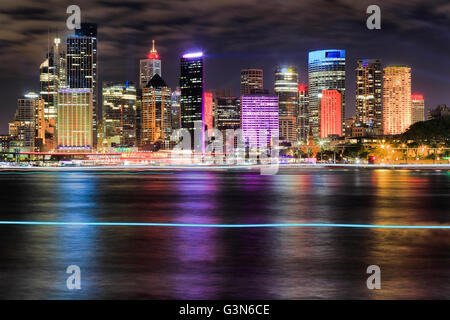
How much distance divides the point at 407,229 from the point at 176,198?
1057 cm

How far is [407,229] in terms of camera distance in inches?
480

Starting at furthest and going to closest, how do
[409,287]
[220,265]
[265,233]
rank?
[265,233] → [220,265] → [409,287]

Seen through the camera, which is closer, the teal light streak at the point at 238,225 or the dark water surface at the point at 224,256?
the dark water surface at the point at 224,256

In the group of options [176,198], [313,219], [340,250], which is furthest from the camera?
[176,198]

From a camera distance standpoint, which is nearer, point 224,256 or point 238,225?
point 224,256

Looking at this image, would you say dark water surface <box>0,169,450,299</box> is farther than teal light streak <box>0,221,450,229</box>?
No

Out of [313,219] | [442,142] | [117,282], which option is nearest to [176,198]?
[313,219]

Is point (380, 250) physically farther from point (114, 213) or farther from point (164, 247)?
point (114, 213)

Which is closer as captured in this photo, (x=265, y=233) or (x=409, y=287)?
(x=409, y=287)
